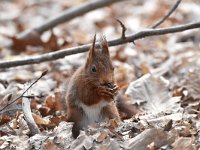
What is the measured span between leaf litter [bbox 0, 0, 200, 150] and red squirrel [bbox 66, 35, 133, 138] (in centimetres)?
11

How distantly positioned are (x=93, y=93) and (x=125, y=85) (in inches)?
46.4

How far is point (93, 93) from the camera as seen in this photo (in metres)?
3.74

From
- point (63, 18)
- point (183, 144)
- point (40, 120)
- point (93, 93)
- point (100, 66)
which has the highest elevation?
point (63, 18)

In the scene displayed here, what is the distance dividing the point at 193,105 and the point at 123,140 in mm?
1023

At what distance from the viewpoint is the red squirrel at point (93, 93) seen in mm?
3691

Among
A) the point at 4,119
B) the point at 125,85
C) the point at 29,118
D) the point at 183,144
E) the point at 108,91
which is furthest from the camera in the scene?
the point at 125,85

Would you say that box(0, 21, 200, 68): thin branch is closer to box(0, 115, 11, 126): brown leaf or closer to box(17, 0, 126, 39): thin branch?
box(0, 115, 11, 126): brown leaf

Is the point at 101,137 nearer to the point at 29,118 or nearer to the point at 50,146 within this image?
the point at 50,146

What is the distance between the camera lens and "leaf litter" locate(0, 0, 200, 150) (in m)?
3.52

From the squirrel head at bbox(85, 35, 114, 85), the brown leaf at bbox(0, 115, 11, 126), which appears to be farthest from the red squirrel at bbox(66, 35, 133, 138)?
the brown leaf at bbox(0, 115, 11, 126)

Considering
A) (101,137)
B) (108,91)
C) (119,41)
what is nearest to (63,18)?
(119,41)

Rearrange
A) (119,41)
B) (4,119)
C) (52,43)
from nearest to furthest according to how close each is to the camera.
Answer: (4,119), (119,41), (52,43)

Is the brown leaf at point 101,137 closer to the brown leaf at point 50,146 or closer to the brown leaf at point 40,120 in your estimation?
the brown leaf at point 50,146

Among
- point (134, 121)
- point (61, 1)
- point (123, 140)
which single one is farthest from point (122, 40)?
point (61, 1)
